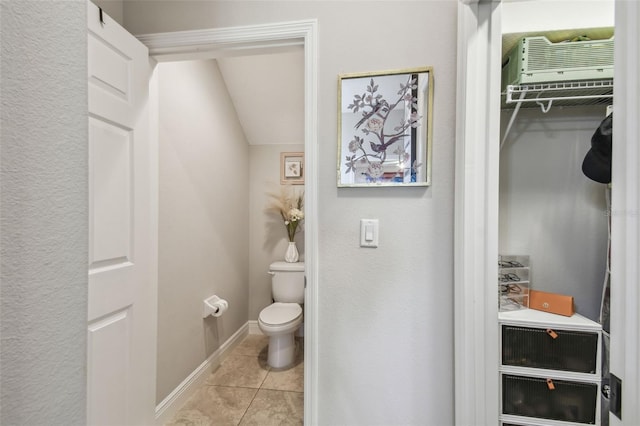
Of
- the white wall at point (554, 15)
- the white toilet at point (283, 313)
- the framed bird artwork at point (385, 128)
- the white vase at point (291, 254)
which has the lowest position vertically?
the white toilet at point (283, 313)

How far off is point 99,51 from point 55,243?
3.60 feet

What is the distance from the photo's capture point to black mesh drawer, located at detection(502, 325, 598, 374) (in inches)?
45.8

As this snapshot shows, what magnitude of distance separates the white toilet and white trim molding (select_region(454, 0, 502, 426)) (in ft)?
4.40

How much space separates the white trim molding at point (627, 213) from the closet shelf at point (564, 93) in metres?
0.83

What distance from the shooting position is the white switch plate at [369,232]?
4.09 ft

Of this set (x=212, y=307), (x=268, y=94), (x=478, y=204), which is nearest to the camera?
(x=478, y=204)

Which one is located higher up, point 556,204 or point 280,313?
point 556,204

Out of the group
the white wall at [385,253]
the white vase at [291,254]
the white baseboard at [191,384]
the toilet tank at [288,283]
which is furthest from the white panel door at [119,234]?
the white vase at [291,254]

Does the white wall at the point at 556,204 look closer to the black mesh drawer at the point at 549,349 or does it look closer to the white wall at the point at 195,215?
the black mesh drawer at the point at 549,349

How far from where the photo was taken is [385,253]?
4.10 feet

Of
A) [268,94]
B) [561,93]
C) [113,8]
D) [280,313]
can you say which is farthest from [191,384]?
[561,93]

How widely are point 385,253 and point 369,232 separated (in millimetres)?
120

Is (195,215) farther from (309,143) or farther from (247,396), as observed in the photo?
(247,396)

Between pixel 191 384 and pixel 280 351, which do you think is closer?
pixel 191 384
